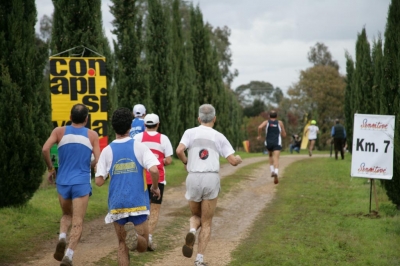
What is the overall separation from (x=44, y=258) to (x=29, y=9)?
5.70 meters

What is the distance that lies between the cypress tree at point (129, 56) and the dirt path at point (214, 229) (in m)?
5.59

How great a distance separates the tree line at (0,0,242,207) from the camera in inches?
476

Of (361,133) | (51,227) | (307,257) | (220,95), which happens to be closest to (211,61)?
(220,95)

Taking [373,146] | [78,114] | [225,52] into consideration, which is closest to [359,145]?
[373,146]

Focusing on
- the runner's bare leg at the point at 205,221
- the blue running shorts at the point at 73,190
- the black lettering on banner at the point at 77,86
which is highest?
the black lettering on banner at the point at 77,86

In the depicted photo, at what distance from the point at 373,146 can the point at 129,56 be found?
1141 cm

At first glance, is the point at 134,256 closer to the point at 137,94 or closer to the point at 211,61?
the point at 137,94

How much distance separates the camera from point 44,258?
29.4 feet

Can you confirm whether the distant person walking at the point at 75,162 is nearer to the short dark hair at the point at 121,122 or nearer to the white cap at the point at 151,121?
the short dark hair at the point at 121,122

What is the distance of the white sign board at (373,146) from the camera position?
1278 cm

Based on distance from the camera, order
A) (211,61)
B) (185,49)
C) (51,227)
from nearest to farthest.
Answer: (51,227), (185,49), (211,61)

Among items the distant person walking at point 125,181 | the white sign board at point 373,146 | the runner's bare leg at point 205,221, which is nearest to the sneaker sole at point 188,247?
the runner's bare leg at point 205,221

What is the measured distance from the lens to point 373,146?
13039 millimetres

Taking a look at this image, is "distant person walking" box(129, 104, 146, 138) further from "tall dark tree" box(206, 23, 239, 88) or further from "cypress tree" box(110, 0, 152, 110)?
"tall dark tree" box(206, 23, 239, 88)
